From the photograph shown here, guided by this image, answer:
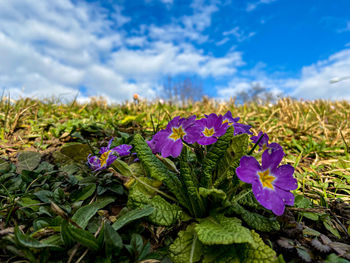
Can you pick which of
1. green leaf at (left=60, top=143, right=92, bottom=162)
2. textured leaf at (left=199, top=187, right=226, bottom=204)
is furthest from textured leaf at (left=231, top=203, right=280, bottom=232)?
green leaf at (left=60, top=143, right=92, bottom=162)

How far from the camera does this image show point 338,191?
2166 mm

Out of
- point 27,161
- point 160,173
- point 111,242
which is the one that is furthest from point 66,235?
point 27,161

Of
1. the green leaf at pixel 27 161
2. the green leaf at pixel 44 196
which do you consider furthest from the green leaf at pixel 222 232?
the green leaf at pixel 27 161

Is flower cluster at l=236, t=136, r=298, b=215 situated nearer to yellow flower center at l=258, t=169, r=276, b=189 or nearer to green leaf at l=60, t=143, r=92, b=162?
yellow flower center at l=258, t=169, r=276, b=189

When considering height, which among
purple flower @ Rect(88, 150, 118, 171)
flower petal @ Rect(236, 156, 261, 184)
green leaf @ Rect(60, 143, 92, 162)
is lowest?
flower petal @ Rect(236, 156, 261, 184)

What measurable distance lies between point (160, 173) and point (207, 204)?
313 millimetres

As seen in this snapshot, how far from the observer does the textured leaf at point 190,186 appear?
1318 millimetres

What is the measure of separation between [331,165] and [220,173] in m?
1.74

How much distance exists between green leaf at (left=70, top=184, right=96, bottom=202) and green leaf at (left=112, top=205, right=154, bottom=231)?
393 mm

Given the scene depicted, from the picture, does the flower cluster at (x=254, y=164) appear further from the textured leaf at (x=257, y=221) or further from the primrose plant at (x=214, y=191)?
the textured leaf at (x=257, y=221)

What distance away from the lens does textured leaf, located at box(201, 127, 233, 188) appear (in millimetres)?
1352

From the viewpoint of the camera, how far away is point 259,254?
3.89 feet

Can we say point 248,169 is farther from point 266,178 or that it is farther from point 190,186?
point 190,186

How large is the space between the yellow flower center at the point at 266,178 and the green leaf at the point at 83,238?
81 cm
